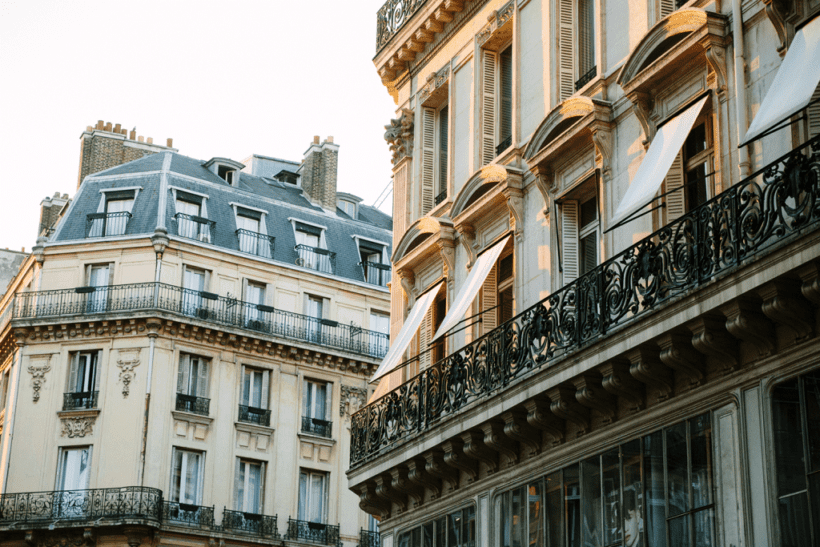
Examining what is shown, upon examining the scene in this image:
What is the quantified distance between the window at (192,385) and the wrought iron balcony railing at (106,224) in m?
5.18

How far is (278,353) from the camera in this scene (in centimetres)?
4150

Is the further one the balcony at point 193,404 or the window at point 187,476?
the balcony at point 193,404

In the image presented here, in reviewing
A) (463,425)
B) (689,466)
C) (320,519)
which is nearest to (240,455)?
(320,519)

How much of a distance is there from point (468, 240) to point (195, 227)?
2250 centimetres

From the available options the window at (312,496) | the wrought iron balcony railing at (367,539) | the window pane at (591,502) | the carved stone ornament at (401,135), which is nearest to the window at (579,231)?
the window pane at (591,502)

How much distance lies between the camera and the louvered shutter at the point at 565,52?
19266mm

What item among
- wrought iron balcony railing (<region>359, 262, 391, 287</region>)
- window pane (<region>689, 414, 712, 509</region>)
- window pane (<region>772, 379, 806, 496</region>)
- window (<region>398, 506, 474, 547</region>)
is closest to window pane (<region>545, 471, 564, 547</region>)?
window (<region>398, 506, 474, 547</region>)

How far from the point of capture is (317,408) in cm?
4203

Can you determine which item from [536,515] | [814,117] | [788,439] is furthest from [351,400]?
[788,439]

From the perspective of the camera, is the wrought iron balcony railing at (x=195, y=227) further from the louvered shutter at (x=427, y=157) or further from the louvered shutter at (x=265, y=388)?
the louvered shutter at (x=427, y=157)

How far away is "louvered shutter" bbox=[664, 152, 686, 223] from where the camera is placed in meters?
16.1

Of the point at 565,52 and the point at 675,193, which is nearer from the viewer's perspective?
the point at 675,193

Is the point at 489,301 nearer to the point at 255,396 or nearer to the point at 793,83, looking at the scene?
the point at 793,83

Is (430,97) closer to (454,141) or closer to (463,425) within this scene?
(454,141)
